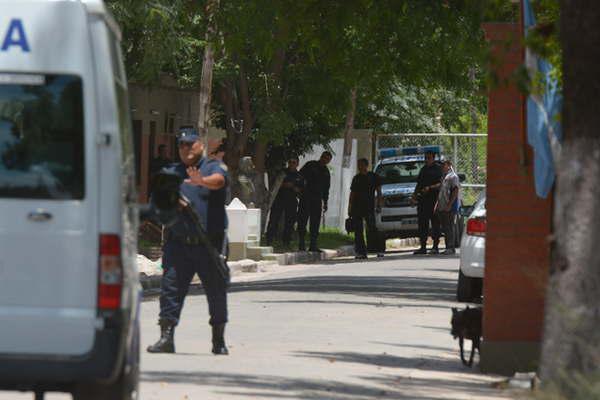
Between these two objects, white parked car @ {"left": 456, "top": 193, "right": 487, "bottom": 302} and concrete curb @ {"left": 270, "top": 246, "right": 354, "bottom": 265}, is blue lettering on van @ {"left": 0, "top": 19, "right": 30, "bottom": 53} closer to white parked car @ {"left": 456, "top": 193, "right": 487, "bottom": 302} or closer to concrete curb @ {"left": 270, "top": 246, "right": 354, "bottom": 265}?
white parked car @ {"left": 456, "top": 193, "right": 487, "bottom": 302}

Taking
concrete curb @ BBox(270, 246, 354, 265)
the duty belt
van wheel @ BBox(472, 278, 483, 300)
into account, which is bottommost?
concrete curb @ BBox(270, 246, 354, 265)

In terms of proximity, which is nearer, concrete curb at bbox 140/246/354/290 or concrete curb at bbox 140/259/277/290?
concrete curb at bbox 140/246/354/290

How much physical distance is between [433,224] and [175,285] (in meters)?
20.7

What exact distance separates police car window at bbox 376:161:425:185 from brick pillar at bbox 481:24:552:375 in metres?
24.3

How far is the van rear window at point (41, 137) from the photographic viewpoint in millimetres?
8594

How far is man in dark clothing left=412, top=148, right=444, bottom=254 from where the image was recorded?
3394cm

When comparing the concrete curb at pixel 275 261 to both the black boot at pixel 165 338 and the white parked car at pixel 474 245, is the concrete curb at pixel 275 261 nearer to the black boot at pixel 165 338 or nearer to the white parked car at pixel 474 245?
the white parked car at pixel 474 245

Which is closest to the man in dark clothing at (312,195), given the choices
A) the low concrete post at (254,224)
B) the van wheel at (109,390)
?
the low concrete post at (254,224)

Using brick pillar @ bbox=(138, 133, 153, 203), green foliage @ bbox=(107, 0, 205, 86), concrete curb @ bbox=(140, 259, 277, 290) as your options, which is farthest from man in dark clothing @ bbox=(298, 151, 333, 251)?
brick pillar @ bbox=(138, 133, 153, 203)

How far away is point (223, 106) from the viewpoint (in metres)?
36.4

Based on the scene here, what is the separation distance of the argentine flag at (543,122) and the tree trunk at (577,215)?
2.26 metres

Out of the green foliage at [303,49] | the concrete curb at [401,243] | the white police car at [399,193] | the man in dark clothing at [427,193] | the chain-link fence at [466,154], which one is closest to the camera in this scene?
the green foliage at [303,49]

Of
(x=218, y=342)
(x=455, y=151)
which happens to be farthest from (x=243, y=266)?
(x=455, y=151)

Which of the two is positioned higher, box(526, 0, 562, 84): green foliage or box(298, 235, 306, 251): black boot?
box(526, 0, 562, 84): green foliage
